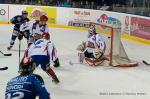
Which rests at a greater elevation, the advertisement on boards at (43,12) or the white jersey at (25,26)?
the advertisement on boards at (43,12)

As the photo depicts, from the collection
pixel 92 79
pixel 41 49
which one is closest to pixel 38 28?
pixel 92 79

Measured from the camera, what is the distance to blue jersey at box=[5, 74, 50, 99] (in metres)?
3.57

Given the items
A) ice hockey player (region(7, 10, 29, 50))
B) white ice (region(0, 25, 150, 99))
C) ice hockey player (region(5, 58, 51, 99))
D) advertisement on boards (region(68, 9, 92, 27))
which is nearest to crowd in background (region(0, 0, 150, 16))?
advertisement on boards (region(68, 9, 92, 27))

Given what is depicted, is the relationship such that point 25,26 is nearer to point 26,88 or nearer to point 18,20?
point 18,20

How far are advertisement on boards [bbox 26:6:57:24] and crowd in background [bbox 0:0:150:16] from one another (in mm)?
375

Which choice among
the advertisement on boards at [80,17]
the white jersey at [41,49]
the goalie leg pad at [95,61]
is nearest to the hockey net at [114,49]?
the goalie leg pad at [95,61]

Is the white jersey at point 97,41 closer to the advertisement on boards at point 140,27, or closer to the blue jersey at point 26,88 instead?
the advertisement on boards at point 140,27

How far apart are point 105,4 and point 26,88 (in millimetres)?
13027

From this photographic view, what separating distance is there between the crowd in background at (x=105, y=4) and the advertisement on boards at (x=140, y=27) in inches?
15.7

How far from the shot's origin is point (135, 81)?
768 centimetres

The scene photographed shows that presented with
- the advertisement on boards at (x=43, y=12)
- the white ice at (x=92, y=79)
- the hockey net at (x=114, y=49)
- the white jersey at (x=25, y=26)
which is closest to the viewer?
the white ice at (x=92, y=79)

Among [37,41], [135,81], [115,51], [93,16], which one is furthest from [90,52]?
[93,16]

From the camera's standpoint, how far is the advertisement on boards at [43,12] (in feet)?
53.8

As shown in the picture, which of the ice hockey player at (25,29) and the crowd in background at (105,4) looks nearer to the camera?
the ice hockey player at (25,29)
